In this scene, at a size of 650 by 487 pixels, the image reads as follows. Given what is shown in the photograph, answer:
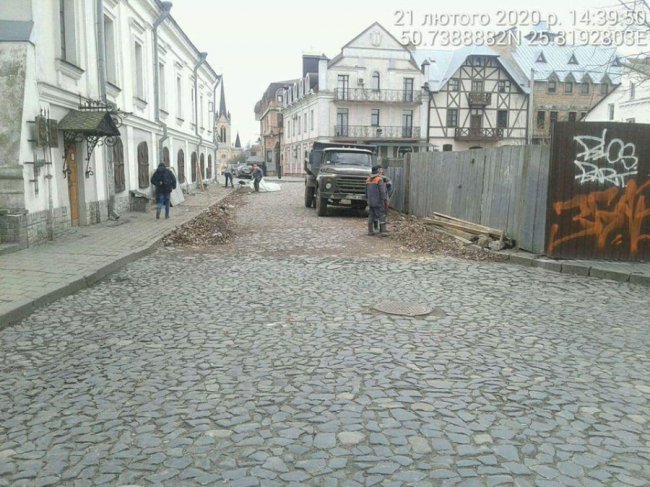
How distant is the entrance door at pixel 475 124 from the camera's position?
5188 cm

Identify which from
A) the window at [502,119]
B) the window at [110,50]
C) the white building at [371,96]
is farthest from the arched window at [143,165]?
the window at [502,119]

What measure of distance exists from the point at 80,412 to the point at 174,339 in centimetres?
161

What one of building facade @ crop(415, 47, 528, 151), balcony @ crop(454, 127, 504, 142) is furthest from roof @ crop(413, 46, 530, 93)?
balcony @ crop(454, 127, 504, 142)

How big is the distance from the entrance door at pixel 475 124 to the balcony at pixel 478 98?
3.78 feet

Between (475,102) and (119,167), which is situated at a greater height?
(475,102)

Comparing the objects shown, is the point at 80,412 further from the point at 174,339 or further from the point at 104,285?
the point at 104,285

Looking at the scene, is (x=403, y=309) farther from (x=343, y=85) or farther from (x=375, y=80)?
(x=375, y=80)

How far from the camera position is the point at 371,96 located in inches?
1996

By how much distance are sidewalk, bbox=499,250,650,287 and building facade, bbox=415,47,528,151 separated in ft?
144

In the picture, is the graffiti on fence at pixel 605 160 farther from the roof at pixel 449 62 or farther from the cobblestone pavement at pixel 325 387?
the roof at pixel 449 62

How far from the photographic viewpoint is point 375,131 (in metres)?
52.0

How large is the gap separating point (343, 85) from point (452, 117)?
10719 mm

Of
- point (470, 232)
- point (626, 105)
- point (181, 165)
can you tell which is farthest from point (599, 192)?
point (626, 105)

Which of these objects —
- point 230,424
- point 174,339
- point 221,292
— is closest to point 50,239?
point 221,292
